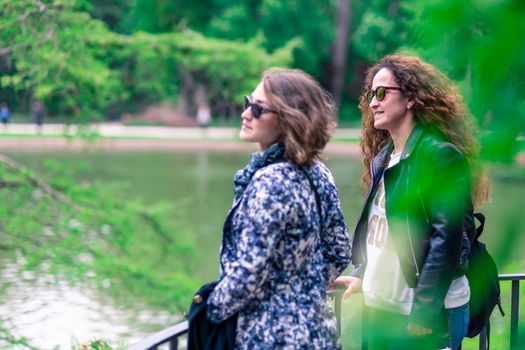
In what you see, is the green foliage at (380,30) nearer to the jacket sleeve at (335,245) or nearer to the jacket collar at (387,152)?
the jacket collar at (387,152)

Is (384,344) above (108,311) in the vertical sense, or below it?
above

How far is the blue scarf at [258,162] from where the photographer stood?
203 centimetres

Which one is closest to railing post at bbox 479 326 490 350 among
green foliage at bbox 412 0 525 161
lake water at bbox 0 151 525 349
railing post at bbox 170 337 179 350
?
lake water at bbox 0 151 525 349

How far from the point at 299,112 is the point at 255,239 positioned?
1.10 ft

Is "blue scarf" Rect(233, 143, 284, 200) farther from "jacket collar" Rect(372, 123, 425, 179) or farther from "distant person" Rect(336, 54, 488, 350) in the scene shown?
"jacket collar" Rect(372, 123, 425, 179)

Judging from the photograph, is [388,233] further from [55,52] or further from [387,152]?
[55,52]

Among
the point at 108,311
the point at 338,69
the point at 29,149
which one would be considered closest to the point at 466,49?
the point at 108,311

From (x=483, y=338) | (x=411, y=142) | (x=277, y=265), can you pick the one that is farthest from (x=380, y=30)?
(x=277, y=265)

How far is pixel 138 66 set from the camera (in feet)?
37.6

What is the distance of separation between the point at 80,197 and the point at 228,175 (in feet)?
42.7

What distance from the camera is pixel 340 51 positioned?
41031mm

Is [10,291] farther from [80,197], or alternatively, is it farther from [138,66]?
[138,66]

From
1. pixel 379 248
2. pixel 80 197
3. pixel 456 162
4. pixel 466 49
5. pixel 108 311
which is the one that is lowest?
pixel 108 311

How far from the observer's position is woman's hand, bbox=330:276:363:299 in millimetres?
2527
